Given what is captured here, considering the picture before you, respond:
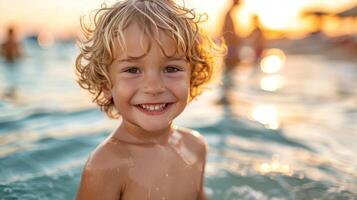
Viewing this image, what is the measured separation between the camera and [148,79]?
206 cm

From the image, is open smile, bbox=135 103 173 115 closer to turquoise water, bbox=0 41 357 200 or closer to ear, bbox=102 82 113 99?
ear, bbox=102 82 113 99

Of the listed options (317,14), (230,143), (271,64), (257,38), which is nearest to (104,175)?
(230,143)

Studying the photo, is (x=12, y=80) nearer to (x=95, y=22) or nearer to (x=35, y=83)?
(x=35, y=83)

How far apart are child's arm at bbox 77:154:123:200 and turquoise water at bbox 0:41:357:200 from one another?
3.66 feet

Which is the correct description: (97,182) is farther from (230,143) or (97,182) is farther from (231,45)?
(231,45)

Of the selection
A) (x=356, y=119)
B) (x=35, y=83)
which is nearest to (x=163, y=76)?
(x=356, y=119)

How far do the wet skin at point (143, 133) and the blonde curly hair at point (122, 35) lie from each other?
0.16ft

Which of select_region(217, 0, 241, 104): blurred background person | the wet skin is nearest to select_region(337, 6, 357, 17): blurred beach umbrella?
select_region(217, 0, 241, 104): blurred background person

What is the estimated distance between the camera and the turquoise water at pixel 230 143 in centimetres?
331

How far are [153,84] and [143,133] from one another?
0.40m

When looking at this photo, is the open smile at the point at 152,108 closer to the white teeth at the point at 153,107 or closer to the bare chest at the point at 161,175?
the white teeth at the point at 153,107

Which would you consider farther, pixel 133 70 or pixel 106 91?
pixel 106 91

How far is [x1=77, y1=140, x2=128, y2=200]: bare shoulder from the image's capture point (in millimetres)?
2137

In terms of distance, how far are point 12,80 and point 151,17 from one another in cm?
728
